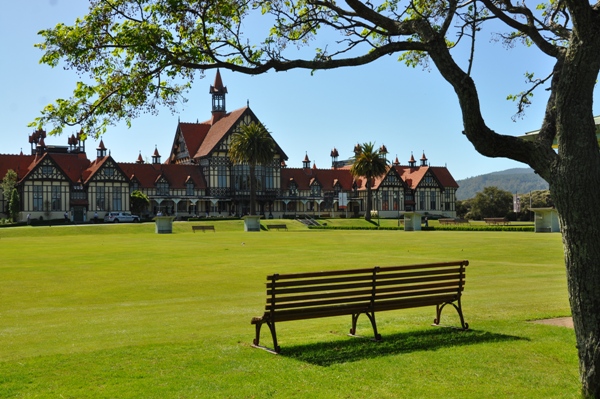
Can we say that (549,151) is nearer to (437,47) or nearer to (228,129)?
(437,47)

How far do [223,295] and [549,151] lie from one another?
36.1ft

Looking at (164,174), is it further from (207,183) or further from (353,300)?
(353,300)

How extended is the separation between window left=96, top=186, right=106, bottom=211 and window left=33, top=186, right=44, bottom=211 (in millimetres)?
7118

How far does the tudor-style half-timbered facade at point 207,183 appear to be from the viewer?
87875 mm

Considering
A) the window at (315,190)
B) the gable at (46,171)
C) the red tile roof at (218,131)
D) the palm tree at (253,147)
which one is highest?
the red tile roof at (218,131)

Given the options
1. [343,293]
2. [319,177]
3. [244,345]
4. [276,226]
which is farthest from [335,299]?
[319,177]

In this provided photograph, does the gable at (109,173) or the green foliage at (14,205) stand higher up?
the gable at (109,173)

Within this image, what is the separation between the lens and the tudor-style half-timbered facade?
8788 centimetres

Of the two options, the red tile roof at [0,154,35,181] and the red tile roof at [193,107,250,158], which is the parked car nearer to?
the red tile roof at [0,154,35,181]

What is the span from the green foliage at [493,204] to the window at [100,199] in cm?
5498

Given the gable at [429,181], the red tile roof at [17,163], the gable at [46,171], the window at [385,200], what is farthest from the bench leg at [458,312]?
the gable at [429,181]

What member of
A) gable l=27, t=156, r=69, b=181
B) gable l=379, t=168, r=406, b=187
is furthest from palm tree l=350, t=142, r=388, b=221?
gable l=27, t=156, r=69, b=181

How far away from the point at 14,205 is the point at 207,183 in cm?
2785

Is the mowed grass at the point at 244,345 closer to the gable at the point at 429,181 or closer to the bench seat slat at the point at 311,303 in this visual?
the bench seat slat at the point at 311,303
